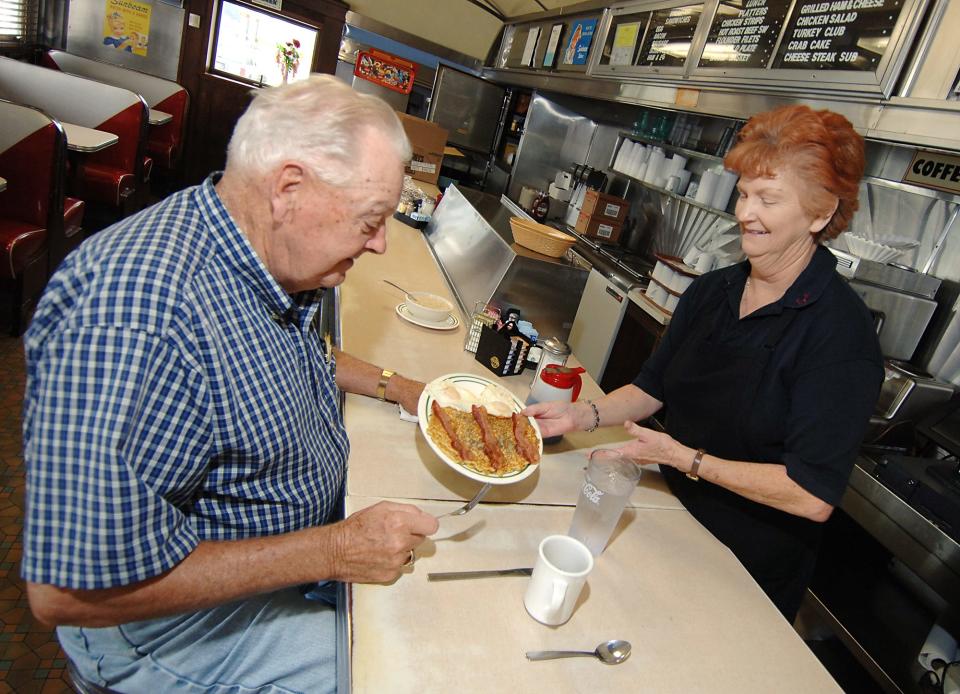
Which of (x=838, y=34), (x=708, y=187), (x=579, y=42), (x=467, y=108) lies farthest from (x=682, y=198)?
(x=467, y=108)

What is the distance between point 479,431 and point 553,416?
268mm

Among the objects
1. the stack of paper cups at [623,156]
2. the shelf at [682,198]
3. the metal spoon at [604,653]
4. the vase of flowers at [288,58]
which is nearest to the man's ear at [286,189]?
the metal spoon at [604,653]

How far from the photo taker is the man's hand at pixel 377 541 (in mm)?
1003

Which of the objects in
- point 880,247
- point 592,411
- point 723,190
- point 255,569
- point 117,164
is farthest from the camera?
point 117,164

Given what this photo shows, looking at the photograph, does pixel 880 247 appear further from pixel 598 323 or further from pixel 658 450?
pixel 658 450

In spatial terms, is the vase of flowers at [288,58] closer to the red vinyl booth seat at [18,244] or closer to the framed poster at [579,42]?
the framed poster at [579,42]

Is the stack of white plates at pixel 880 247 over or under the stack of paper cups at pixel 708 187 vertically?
under

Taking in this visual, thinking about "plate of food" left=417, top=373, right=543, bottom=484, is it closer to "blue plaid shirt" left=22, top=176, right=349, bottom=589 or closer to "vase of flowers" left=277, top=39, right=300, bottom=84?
"blue plaid shirt" left=22, top=176, right=349, bottom=589

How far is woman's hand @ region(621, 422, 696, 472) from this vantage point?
4.71 ft

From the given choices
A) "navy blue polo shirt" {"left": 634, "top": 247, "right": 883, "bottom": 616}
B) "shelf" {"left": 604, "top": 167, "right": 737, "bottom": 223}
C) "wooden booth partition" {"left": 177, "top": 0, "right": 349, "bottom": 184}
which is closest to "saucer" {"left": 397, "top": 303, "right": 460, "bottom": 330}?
"navy blue polo shirt" {"left": 634, "top": 247, "right": 883, "bottom": 616}

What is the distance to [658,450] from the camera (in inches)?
56.9

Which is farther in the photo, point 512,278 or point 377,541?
point 512,278

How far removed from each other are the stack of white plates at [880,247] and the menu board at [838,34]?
79cm

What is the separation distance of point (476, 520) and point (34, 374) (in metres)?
0.84
